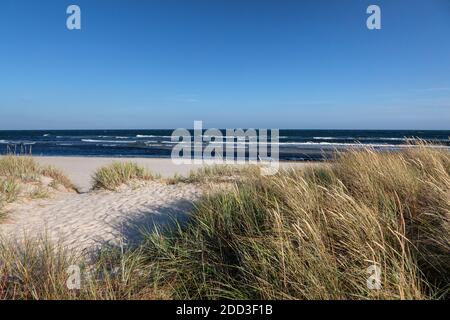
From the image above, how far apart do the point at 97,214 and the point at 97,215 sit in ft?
0.29

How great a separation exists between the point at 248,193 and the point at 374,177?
191 cm

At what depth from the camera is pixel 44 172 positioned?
9.80 meters

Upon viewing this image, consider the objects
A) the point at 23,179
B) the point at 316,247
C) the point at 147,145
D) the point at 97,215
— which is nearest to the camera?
the point at 316,247

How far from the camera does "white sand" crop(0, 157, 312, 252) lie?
4789 mm

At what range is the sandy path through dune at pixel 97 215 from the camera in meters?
4.78

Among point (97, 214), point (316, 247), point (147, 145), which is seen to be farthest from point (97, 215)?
point (147, 145)

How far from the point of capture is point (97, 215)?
6117 mm

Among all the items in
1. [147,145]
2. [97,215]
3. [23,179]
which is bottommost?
[97,215]

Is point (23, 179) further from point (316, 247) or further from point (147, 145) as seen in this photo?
point (147, 145)

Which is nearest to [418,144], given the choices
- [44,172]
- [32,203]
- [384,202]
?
[384,202]

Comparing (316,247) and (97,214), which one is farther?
(97,214)
